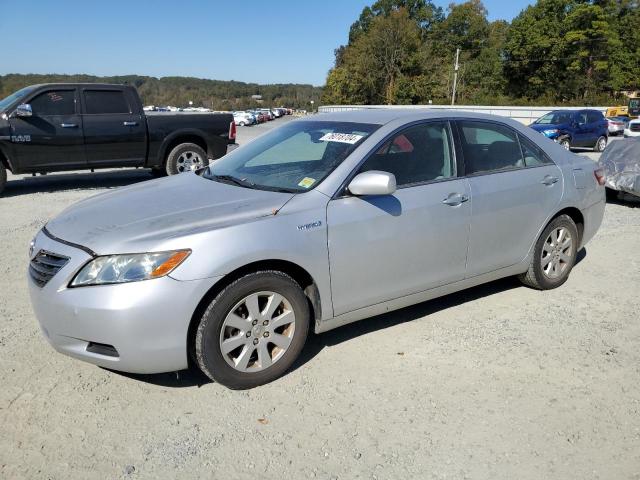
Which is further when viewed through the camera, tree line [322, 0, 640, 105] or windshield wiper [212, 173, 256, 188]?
tree line [322, 0, 640, 105]

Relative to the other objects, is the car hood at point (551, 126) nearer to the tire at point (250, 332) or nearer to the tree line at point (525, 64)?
the tire at point (250, 332)

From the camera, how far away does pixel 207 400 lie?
10.3 feet

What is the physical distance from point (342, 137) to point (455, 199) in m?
0.93

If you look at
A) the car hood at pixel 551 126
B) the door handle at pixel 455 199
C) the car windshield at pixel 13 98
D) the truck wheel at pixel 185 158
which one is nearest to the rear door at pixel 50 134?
the car windshield at pixel 13 98

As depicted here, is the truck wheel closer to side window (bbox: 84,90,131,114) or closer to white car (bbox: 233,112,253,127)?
side window (bbox: 84,90,131,114)

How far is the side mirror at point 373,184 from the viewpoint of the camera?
3.35 meters

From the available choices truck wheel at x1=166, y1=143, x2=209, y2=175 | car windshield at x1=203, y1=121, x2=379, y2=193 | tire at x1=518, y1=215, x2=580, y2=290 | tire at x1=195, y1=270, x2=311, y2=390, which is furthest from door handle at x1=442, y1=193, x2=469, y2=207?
truck wheel at x1=166, y1=143, x2=209, y2=175

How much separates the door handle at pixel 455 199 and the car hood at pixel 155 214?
3.96 feet

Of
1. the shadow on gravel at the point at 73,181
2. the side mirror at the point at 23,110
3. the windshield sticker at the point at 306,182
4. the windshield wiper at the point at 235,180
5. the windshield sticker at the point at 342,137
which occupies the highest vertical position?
the side mirror at the point at 23,110

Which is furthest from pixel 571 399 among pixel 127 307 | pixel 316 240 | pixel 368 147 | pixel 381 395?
pixel 127 307

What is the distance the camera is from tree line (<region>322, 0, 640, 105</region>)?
182 feet

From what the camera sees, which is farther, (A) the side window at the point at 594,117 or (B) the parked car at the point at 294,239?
(A) the side window at the point at 594,117

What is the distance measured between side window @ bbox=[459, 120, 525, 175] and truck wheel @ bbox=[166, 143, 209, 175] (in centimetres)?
701

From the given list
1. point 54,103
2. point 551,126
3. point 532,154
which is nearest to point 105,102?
point 54,103
